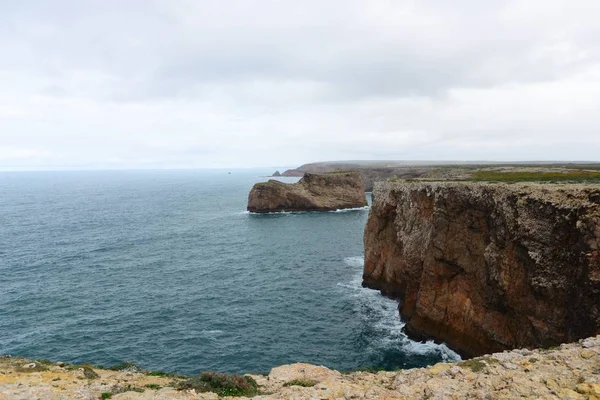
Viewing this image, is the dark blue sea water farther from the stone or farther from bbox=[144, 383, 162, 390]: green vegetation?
the stone

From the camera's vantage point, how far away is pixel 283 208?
120 metres

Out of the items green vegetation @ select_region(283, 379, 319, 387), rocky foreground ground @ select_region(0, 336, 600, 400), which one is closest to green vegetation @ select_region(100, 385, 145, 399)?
rocky foreground ground @ select_region(0, 336, 600, 400)

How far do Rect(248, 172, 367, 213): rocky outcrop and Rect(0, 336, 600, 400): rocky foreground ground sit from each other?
100 meters

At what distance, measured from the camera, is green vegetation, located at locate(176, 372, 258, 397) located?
15.8 metres

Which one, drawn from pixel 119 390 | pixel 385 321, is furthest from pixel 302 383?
pixel 385 321

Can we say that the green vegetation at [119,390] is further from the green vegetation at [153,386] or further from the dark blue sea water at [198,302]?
the dark blue sea water at [198,302]

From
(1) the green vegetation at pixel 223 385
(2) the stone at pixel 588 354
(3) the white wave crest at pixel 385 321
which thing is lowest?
(3) the white wave crest at pixel 385 321

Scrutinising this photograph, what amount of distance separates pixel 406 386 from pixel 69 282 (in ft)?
172

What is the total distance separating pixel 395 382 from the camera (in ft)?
53.1

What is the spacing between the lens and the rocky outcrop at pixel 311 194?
118312mm

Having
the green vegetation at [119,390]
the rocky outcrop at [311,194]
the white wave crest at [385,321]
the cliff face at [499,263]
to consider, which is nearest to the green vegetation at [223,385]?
the green vegetation at [119,390]

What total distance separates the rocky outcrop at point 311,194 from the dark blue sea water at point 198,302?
3166 cm

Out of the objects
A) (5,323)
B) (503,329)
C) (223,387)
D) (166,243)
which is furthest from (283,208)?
(223,387)

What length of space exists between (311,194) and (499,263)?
96108mm
